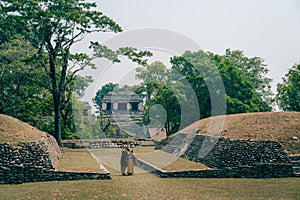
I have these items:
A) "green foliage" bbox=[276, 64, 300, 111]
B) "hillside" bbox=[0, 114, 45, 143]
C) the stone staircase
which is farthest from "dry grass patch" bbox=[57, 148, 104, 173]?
"green foliage" bbox=[276, 64, 300, 111]

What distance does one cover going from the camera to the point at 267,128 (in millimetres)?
24844

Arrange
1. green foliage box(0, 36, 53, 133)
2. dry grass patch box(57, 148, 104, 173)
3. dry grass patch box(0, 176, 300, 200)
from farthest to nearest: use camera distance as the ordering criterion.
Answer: green foliage box(0, 36, 53, 133), dry grass patch box(57, 148, 104, 173), dry grass patch box(0, 176, 300, 200)

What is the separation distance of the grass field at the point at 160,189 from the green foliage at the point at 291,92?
1061 inches

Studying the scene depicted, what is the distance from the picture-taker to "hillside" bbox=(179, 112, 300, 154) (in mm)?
23312

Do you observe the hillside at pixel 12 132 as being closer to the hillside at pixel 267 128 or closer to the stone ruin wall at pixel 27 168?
the stone ruin wall at pixel 27 168

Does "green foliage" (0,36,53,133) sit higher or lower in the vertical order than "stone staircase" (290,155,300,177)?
higher

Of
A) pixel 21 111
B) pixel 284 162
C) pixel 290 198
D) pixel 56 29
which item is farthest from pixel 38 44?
pixel 290 198

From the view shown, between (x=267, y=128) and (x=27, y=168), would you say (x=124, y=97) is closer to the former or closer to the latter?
(x=267, y=128)

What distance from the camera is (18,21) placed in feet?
113

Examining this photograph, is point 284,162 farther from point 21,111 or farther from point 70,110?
point 70,110

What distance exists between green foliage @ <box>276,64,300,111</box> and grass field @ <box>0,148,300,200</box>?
26.9 m

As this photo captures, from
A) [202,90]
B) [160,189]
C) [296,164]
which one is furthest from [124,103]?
[160,189]

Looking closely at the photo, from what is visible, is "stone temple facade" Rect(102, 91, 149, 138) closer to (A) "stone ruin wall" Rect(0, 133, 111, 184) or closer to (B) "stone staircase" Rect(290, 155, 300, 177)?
(B) "stone staircase" Rect(290, 155, 300, 177)

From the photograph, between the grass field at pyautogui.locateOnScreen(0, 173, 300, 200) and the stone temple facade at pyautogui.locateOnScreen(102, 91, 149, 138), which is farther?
the stone temple facade at pyautogui.locateOnScreen(102, 91, 149, 138)
